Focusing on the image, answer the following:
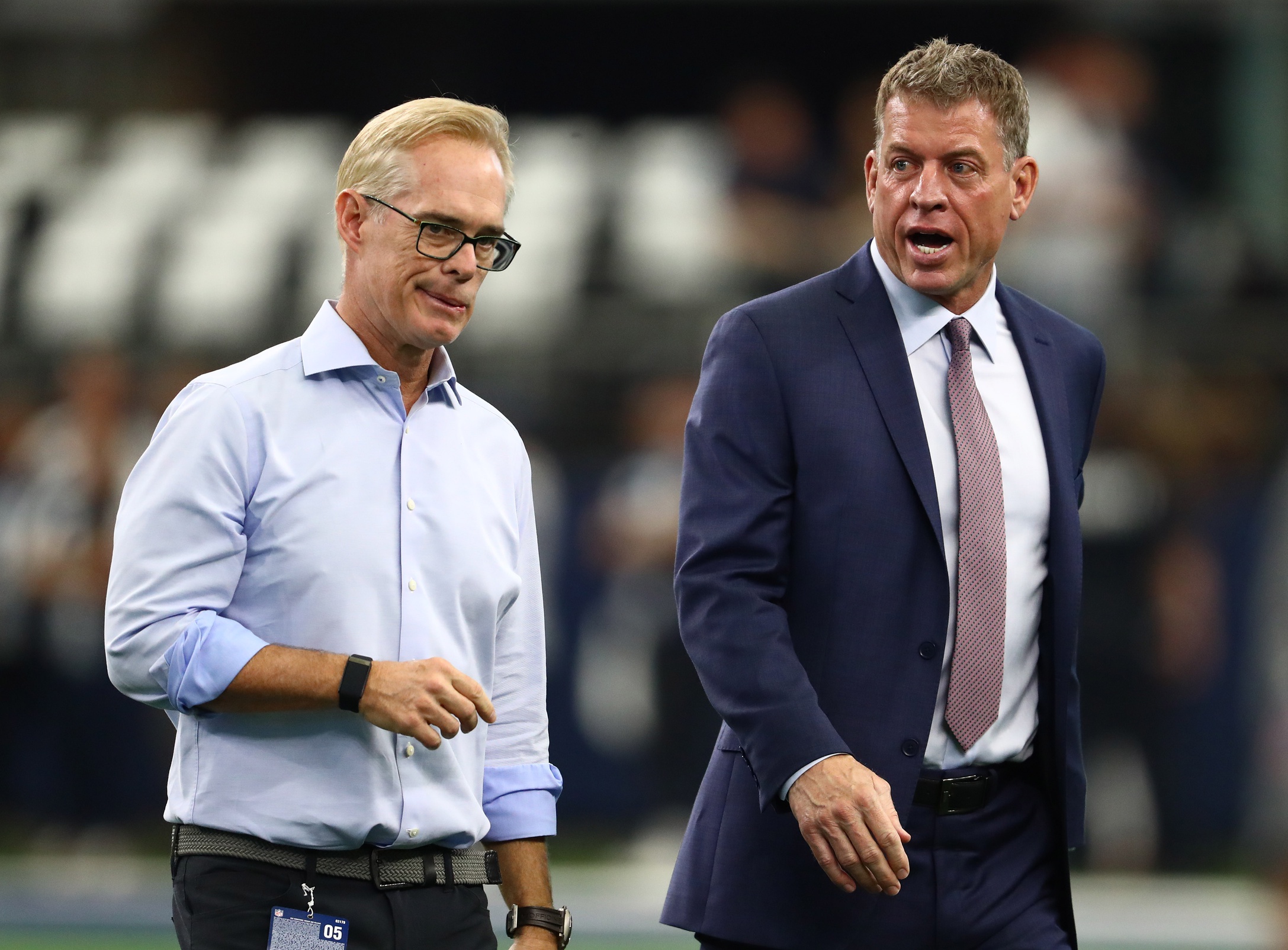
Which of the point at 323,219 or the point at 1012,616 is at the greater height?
the point at 323,219

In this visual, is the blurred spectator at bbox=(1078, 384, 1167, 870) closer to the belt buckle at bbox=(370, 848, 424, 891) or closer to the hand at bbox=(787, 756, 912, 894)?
the hand at bbox=(787, 756, 912, 894)

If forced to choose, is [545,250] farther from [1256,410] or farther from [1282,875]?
[1282,875]

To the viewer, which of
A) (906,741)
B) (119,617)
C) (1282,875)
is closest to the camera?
(119,617)

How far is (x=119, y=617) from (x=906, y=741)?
46.3 inches

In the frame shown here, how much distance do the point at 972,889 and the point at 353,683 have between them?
104cm

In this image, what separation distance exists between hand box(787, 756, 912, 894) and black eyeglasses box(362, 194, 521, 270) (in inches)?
35.7

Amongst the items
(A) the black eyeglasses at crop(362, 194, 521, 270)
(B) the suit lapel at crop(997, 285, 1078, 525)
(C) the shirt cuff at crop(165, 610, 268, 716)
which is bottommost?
(C) the shirt cuff at crop(165, 610, 268, 716)

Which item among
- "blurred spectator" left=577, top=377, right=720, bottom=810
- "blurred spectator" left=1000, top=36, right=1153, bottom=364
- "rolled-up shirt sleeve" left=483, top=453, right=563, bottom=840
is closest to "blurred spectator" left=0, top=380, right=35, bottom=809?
"blurred spectator" left=577, top=377, right=720, bottom=810

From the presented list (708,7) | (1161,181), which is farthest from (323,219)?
(1161,181)

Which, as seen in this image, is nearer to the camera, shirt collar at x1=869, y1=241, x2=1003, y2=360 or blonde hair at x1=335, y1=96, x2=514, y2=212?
blonde hair at x1=335, y1=96, x2=514, y2=212

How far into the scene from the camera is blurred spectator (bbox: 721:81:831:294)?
10883mm

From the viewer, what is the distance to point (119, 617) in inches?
102

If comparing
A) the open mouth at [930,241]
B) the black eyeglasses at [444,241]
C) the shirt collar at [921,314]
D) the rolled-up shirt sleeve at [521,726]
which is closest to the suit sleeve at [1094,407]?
the shirt collar at [921,314]

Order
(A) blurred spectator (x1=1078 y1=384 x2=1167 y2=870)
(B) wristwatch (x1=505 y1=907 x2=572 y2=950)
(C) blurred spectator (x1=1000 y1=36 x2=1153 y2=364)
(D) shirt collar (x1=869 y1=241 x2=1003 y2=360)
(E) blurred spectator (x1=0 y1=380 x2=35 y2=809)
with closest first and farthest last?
(B) wristwatch (x1=505 y1=907 x2=572 y2=950) < (D) shirt collar (x1=869 y1=241 x2=1003 y2=360) < (A) blurred spectator (x1=1078 y1=384 x2=1167 y2=870) < (E) blurred spectator (x1=0 y1=380 x2=35 y2=809) < (C) blurred spectator (x1=1000 y1=36 x2=1153 y2=364)
